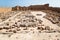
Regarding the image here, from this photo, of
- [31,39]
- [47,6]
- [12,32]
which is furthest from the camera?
[47,6]

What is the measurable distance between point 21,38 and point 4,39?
481 mm

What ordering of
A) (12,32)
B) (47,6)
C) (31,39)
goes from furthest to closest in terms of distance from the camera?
(47,6)
(12,32)
(31,39)

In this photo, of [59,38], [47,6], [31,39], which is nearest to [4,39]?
[31,39]

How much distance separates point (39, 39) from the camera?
14.3 ft

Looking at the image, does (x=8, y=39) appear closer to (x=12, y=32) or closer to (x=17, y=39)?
(x=17, y=39)

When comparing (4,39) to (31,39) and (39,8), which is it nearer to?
(31,39)

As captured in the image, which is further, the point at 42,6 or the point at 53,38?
the point at 42,6

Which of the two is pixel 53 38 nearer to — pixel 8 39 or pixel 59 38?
pixel 59 38

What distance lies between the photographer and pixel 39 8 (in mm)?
39625

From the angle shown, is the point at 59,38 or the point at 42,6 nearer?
the point at 59,38

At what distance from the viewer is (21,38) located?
4.47 metres

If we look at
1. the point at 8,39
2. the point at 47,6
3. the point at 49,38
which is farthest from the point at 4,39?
the point at 47,6

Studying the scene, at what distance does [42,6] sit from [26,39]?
35.3 meters

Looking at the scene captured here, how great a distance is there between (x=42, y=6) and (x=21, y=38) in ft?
115
